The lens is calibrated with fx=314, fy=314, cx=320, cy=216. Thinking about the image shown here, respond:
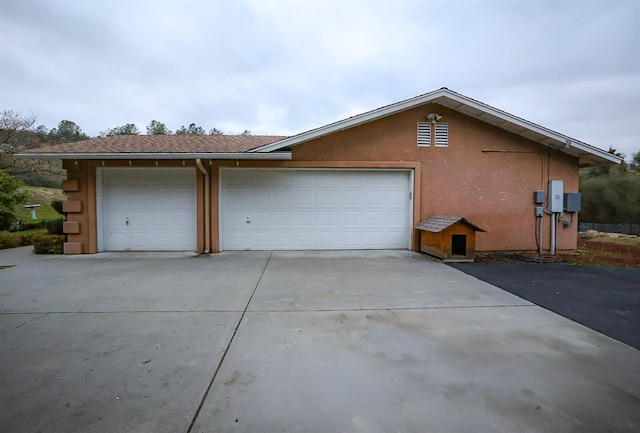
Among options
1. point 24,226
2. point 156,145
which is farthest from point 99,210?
point 24,226

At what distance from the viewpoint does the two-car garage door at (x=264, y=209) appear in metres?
8.51

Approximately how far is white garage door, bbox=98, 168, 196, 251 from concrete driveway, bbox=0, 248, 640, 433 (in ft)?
11.4

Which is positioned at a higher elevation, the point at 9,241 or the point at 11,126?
the point at 11,126

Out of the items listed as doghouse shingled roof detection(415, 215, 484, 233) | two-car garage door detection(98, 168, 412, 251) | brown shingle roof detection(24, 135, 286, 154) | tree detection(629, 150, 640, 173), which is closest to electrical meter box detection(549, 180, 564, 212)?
doghouse shingled roof detection(415, 215, 484, 233)

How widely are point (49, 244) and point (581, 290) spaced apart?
38.5 ft

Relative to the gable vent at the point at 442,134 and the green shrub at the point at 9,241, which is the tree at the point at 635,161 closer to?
the gable vent at the point at 442,134

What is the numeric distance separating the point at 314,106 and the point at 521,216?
19.5 m

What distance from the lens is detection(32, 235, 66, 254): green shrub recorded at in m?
8.20

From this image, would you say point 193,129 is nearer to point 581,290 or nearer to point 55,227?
point 55,227

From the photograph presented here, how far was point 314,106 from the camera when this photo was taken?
25.1 meters

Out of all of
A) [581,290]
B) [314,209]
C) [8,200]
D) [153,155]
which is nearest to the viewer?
[581,290]

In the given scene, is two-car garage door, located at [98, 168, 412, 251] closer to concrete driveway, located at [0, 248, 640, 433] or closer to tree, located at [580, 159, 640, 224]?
concrete driveway, located at [0, 248, 640, 433]

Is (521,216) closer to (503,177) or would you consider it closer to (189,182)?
(503,177)

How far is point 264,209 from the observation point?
28.4ft
